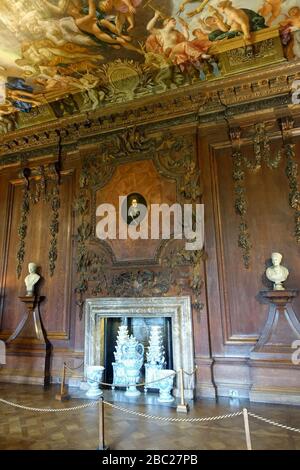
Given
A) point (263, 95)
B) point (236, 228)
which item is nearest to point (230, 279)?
point (236, 228)

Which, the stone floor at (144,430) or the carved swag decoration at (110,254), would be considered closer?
the stone floor at (144,430)

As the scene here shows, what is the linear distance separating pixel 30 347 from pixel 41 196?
3701mm

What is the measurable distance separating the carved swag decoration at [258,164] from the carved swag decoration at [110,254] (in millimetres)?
839

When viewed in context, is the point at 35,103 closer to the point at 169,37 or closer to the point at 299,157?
the point at 169,37

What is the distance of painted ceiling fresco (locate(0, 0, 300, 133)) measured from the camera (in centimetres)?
568

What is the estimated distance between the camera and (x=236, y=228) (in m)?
6.37

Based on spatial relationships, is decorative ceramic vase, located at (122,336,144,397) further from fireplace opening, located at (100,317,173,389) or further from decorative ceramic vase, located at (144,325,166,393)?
fireplace opening, located at (100,317,173,389)

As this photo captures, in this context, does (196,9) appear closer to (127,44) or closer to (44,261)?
(127,44)

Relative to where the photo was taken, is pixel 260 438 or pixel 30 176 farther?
pixel 30 176

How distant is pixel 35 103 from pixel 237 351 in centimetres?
752

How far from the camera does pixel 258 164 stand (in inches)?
256

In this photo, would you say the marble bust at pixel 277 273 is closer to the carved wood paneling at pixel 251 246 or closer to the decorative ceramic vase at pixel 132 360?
the carved wood paneling at pixel 251 246

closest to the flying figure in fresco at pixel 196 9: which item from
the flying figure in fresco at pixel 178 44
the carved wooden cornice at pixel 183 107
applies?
the flying figure in fresco at pixel 178 44

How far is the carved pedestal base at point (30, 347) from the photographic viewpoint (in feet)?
22.5
